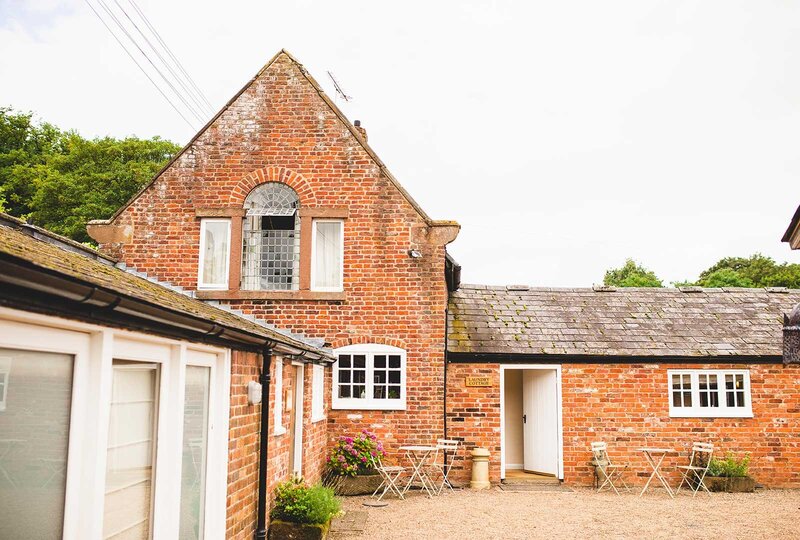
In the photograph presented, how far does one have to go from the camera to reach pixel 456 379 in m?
15.8

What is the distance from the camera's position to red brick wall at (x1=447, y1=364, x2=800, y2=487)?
52.1 ft

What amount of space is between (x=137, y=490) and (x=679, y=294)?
16.6 m

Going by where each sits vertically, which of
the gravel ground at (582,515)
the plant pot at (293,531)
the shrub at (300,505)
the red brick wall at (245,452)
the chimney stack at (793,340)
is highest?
the chimney stack at (793,340)

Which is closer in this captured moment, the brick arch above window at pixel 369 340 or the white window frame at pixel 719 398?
the brick arch above window at pixel 369 340

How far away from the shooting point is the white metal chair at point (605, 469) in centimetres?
1531

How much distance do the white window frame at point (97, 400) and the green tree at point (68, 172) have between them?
30004mm

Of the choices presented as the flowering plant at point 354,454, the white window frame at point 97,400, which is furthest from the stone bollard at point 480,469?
the white window frame at point 97,400

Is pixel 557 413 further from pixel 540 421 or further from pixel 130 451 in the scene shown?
pixel 130 451

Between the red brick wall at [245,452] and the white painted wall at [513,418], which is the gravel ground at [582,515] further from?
the white painted wall at [513,418]

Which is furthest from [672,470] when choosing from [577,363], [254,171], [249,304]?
[254,171]

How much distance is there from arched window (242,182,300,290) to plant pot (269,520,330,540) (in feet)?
22.8

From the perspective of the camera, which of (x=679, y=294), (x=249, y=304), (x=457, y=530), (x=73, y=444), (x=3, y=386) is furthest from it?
(x=679, y=294)

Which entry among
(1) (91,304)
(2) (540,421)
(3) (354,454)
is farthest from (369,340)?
(1) (91,304)

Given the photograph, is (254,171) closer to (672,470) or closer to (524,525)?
(524,525)
